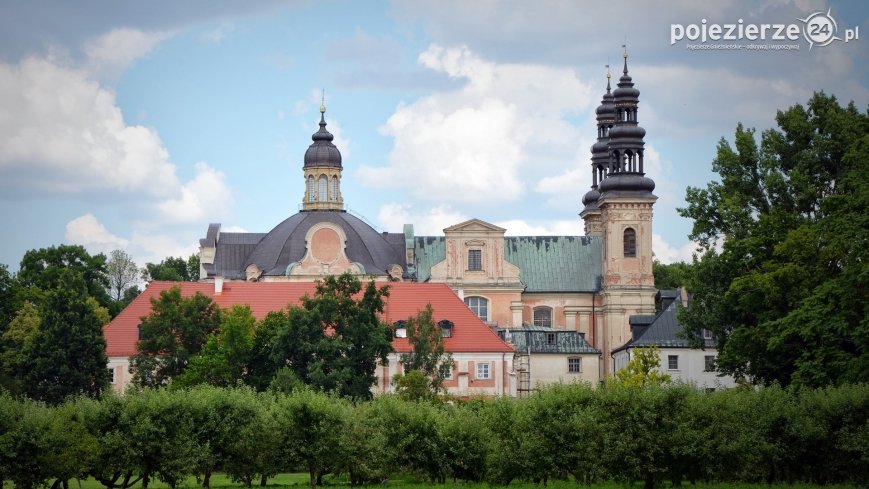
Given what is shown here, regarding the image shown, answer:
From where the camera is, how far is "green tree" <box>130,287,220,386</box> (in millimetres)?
82438

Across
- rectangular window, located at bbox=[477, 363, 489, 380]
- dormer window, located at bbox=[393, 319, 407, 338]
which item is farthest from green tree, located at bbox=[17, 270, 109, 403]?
rectangular window, located at bbox=[477, 363, 489, 380]

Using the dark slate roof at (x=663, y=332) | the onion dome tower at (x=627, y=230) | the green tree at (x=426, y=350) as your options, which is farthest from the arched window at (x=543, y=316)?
the green tree at (x=426, y=350)

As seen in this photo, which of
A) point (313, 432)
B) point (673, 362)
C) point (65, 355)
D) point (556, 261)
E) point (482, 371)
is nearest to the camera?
point (313, 432)

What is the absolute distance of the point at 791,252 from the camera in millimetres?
63469

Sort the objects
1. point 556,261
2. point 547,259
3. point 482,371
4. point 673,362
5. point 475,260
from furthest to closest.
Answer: point 547,259 → point 556,261 → point 475,260 → point 673,362 → point 482,371

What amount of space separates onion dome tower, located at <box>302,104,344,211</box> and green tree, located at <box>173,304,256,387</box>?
43662 mm

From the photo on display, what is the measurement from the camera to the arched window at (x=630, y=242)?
11619 cm

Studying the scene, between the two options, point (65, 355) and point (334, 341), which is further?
point (65, 355)

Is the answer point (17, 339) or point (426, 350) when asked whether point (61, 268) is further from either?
point (426, 350)

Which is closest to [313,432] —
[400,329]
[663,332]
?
[400,329]

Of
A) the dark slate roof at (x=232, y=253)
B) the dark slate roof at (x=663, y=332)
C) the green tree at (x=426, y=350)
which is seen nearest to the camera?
the green tree at (x=426, y=350)

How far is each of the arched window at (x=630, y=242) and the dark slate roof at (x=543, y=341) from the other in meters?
9.57

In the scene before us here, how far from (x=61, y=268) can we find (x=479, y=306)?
2702cm

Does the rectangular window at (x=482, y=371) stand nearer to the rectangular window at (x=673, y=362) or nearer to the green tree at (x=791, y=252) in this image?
the rectangular window at (x=673, y=362)
